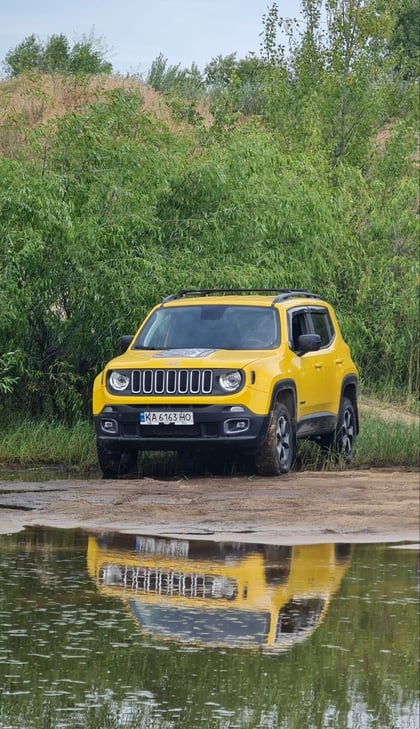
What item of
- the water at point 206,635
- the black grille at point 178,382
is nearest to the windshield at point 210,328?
the black grille at point 178,382

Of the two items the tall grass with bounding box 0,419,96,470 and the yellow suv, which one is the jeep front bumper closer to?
the yellow suv

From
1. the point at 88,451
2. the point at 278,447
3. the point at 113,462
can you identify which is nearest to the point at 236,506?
the point at 278,447

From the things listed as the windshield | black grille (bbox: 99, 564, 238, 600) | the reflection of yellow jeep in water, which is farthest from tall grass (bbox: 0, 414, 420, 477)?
black grille (bbox: 99, 564, 238, 600)

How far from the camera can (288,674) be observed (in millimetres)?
7203

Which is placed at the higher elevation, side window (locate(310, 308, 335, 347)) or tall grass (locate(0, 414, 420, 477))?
side window (locate(310, 308, 335, 347))

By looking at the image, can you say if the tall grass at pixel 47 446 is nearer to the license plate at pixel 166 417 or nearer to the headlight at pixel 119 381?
the headlight at pixel 119 381

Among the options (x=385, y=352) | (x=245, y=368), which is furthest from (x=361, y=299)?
(x=245, y=368)

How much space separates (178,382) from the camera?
1591 cm

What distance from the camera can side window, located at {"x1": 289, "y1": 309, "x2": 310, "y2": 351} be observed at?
17.2 m

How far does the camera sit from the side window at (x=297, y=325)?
17.2 metres

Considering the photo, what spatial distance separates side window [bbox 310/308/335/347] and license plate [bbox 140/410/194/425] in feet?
9.87

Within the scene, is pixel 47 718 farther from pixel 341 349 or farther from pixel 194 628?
pixel 341 349

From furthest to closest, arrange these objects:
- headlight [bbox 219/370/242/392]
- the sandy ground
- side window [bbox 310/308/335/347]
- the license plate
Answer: side window [bbox 310/308/335/347] → headlight [bbox 219/370/242/392] → the license plate → the sandy ground

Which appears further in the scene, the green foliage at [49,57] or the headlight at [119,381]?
the green foliage at [49,57]
